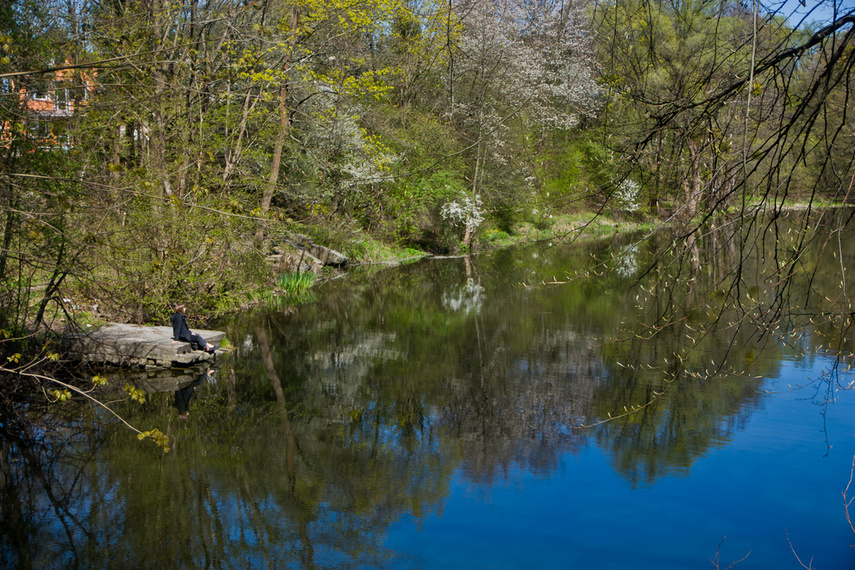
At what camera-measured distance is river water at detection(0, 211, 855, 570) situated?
676cm

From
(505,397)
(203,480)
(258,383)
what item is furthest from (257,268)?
(203,480)

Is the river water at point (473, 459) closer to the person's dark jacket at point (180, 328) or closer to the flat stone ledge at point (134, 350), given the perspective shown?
the flat stone ledge at point (134, 350)

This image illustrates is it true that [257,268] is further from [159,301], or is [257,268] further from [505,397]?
[505,397]

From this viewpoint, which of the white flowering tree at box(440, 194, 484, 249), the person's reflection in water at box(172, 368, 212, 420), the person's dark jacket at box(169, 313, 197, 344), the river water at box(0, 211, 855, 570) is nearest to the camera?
the river water at box(0, 211, 855, 570)

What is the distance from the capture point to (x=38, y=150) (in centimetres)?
911

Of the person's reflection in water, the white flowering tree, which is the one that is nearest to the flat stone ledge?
the person's reflection in water

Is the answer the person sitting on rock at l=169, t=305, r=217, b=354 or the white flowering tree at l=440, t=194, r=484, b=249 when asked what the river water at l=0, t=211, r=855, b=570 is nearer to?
the person sitting on rock at l=169, t=305, r=217, b=354

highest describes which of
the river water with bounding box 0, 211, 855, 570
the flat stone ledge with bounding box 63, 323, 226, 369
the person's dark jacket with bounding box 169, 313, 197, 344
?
the person's dark jacket with bounding box 169, 313, 197, 344

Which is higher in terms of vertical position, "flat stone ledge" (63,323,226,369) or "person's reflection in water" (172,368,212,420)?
"flat stone ledge" (63,323,226,369)

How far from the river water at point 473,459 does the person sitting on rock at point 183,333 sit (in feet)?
1.92

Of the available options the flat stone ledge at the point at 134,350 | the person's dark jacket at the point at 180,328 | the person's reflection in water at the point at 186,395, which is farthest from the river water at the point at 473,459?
the person's dark jacket at the point at 180,328

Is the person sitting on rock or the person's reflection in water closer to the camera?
the person's reflection in water

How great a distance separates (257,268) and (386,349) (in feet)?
14.0

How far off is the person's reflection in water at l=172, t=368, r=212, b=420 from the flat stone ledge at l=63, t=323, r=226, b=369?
1.44 ft
